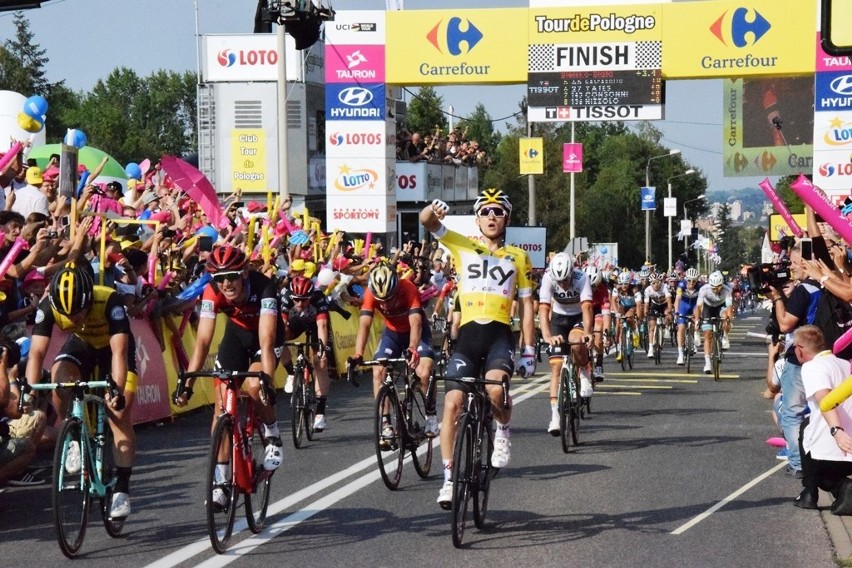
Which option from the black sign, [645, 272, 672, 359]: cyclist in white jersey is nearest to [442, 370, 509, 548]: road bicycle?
[645, 272, 672, 359]: cyclist in white jersey

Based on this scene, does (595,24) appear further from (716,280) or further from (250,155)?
(250,155)

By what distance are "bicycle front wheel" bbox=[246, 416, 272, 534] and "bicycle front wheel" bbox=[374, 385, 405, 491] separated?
63.5 inches

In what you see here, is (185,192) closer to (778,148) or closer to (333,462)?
(333,462)

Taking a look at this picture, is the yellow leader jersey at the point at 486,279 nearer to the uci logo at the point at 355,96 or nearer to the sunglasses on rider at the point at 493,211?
the sunglasses on rider at the point at 493,211

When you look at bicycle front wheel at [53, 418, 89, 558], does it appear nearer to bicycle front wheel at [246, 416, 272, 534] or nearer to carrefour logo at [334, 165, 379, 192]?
bicycle front wheel at [246, 416, 272, 534]

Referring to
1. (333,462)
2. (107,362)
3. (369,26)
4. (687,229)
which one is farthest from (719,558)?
(687,229)

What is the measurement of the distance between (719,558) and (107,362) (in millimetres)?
3918

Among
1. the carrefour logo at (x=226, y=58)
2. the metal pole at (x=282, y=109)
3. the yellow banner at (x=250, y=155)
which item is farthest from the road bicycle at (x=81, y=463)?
the carrefour logo at (x=226, y=58)

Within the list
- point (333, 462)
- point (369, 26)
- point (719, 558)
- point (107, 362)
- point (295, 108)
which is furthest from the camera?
point (295, 108)

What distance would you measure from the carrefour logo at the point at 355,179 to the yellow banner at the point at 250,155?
53.9 feet

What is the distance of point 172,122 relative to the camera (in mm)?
149500

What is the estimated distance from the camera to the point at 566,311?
Answer: 51.1 ft

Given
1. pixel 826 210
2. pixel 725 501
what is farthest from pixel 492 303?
pixel 826 210

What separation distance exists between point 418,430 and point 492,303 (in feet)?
7.11
